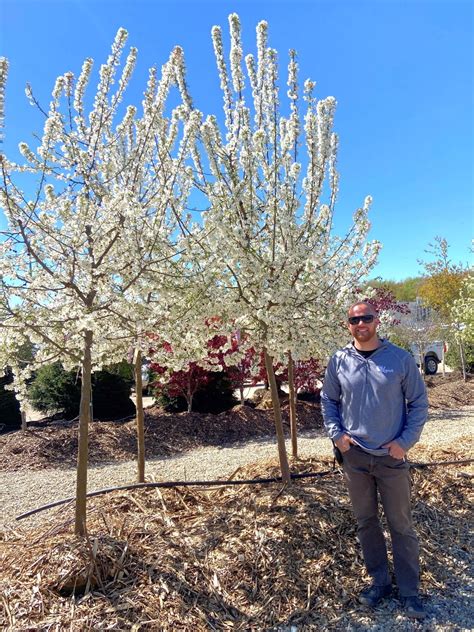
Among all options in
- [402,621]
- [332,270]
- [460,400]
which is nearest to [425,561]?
[402,621]

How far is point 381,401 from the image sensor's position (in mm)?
2746

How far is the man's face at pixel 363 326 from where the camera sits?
2869 mm

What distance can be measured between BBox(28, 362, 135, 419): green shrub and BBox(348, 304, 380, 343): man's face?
743 cm

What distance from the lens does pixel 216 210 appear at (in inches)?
130

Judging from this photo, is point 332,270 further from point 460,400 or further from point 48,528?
point 460,400

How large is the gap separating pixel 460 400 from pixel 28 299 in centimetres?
1074

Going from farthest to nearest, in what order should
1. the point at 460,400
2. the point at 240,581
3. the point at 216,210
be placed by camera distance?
the point at 460,400, the point at 216,210, the point at 240,581

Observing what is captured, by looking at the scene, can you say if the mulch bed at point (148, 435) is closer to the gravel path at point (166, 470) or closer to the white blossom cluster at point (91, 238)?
the gravel path at point (166, 470)

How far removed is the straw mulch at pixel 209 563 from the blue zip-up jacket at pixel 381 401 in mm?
931

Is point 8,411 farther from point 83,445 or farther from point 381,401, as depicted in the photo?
point 381,401

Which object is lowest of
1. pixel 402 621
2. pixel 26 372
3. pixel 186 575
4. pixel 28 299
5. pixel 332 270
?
pixel 402 621

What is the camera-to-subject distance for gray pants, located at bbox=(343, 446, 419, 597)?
107 inches

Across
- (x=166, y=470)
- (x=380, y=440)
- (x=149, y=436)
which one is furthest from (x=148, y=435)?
(x=380, y=440)

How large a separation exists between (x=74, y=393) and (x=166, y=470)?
4006 millimetres
